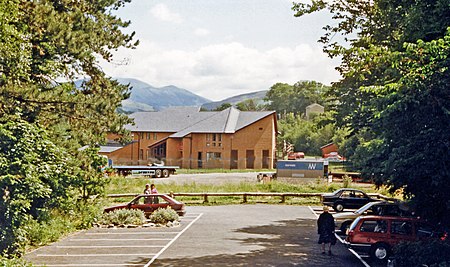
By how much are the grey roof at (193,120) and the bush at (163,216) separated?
145 feet

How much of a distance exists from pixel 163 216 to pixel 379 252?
11338 mm

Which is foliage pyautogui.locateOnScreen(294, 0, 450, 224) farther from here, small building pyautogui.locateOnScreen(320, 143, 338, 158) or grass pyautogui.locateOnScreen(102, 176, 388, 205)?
small building pyautogui.locateOnScreen(320, 143, 338, 158)

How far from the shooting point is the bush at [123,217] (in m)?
25.6

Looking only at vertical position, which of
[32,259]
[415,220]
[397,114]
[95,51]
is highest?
[95,51]

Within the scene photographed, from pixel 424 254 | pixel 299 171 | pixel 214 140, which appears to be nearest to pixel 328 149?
pixel 214 140

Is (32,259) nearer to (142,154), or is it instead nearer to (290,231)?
(290,231)

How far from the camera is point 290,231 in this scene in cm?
2522

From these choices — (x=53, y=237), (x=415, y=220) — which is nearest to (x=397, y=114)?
(x=415, y=220)

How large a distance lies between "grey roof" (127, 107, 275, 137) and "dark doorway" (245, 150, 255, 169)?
346 centimetres

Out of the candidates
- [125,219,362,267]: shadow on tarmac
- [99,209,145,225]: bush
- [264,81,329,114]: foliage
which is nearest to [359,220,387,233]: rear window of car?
[125,219,362,267]: shadow on tarmac

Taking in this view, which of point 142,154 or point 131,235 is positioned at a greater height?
point 142,154

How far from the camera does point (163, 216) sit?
26.0 meters

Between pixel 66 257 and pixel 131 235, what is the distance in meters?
4.88

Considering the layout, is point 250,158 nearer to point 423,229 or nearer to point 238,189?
point 238,189
